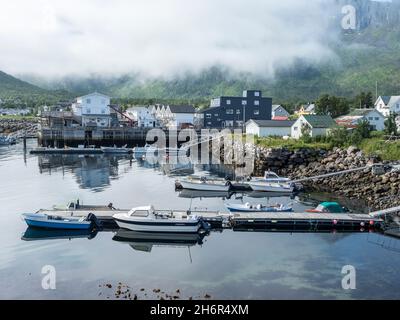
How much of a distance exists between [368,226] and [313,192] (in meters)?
11.7

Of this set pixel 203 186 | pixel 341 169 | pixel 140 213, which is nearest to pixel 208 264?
pixel 140 213

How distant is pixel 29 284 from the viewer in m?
20.1

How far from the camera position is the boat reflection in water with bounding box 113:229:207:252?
2593 centimetres

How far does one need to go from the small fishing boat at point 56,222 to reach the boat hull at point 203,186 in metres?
15.3

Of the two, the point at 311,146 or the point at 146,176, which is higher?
the point at 311,146

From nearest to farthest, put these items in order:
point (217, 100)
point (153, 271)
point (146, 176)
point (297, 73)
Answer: point (153, 271), point (146, 176), point (217, 100), point (297, 73)

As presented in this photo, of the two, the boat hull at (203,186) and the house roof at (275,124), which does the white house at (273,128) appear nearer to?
the house roof at (275,124)

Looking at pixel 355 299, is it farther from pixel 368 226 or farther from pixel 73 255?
pixel 73 255

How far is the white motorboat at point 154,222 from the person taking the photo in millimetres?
27531

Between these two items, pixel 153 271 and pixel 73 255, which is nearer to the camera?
pixel 153 271

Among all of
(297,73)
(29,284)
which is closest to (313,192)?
(29,284)

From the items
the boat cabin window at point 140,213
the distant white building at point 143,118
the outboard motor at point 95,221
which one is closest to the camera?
the boat cabin window at point 140,213

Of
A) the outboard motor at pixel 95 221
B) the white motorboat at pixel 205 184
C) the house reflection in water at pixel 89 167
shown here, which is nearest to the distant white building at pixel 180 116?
the house reflection in water at pixel 89 167

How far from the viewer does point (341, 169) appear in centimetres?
4428
